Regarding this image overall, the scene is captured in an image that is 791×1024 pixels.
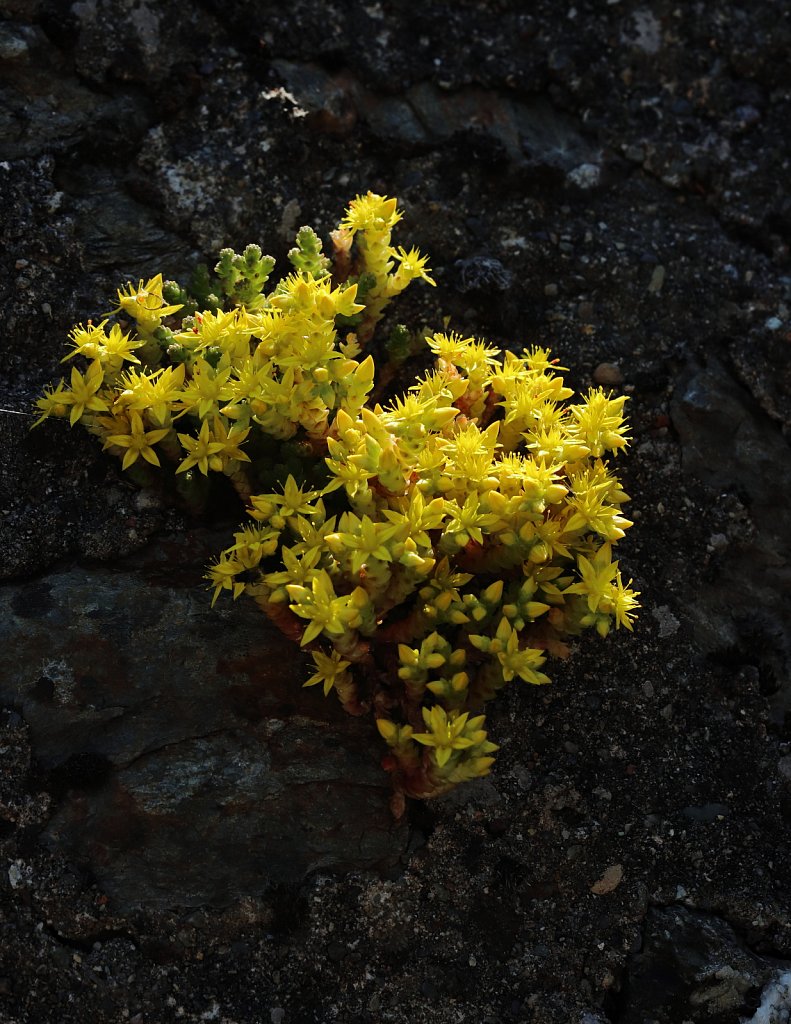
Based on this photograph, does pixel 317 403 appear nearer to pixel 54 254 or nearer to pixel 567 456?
pixel 567 456

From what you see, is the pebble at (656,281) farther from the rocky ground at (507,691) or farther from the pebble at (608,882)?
the pebble at (608,882)

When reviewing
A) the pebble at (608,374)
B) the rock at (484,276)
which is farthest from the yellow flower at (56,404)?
the pebble at (608,374)

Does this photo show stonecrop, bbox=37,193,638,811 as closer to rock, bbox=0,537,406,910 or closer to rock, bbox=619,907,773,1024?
rock, bbox=0,537,406,910

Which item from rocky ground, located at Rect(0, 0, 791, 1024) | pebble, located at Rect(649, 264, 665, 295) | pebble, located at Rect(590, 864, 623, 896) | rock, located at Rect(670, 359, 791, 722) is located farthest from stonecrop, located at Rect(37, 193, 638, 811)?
pebble, located at Rect(649, 264, 665, 295)

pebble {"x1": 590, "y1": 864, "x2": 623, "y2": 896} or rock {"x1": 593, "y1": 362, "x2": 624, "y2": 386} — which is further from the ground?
rock {"x1": 593, "y1": 362, "x2": 624, "y2": 386}

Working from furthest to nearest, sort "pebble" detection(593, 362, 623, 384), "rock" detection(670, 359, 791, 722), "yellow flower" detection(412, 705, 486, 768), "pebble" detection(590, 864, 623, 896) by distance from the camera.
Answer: "pebble" detection(593, 362, 623, 384) → "rock" detection(670, 359, 791, 722) → "pebble" detection(590, 864, 623, 896) → "yellow flower" detection(412, 705, 486, 768)

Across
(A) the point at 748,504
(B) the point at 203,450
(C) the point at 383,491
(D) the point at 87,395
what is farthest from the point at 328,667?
(A) the point at 748,504
